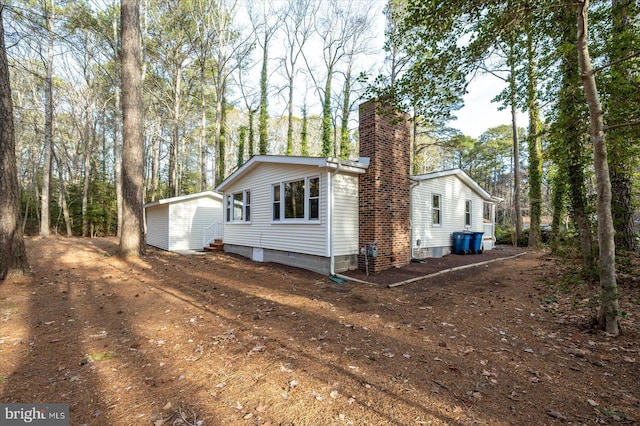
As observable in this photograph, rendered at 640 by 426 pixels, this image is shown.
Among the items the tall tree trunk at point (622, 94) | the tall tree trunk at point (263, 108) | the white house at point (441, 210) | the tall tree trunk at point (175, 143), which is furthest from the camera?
the tall tree trunk at point (263, 108)

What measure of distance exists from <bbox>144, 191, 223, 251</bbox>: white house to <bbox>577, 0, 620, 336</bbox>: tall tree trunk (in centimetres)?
1433

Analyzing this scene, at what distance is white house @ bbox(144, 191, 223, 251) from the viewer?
14070mm

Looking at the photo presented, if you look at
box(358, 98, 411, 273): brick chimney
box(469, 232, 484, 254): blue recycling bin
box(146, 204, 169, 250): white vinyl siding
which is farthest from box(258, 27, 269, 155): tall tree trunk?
box(469, 232, 484, 254): blue recycling bin

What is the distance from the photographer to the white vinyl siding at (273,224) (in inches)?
327

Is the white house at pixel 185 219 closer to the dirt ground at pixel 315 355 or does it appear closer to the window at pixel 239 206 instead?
the window at pixel 239 206

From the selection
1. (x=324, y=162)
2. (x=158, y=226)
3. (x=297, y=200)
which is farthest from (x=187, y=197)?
(x=324, y=162)

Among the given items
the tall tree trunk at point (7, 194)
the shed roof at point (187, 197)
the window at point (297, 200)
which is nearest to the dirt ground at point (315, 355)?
the tall tree trunk at point (7, 194)

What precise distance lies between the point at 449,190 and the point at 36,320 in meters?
13.4

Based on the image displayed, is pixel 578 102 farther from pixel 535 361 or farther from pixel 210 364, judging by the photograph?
pixel 210 364

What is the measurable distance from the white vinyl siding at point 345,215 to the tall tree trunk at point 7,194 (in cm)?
740

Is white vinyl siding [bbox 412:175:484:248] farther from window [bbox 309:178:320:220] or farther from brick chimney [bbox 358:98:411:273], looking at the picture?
window [bbox 309:178:320:220]

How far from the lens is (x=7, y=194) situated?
6168mm

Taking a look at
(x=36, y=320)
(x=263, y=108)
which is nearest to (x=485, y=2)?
(x=36, y=320)

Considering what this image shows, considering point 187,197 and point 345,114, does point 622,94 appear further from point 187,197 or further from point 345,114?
point 345,114
